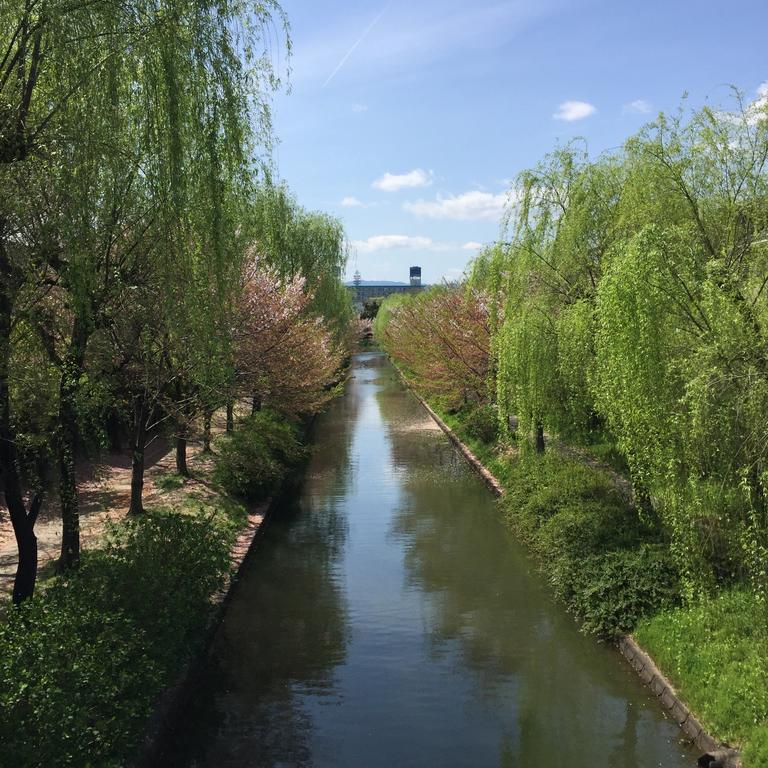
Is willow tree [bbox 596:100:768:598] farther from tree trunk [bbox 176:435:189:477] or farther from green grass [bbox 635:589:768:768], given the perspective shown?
tree trunk [bbox 176:435:189:477]

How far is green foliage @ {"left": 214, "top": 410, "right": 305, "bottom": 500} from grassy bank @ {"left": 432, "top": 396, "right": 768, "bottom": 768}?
18.2ft

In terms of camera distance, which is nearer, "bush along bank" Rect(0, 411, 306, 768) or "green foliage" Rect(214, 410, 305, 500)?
"bush along bank" Rect(0, 411, 306, 768)

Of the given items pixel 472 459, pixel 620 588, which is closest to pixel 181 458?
pixel 472 459

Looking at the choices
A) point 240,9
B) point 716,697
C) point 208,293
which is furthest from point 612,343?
point 240,9

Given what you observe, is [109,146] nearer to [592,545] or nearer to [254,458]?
[592,545]

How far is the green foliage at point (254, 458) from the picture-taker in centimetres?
1717

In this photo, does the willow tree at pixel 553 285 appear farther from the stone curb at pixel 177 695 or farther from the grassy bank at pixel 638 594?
the stone curb at pixel 177 695

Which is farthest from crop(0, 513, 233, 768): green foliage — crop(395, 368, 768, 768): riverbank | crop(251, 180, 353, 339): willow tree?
crop(251, 180, 353, 339): willow tree

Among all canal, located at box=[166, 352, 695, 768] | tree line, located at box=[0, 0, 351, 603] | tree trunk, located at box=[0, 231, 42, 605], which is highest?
tree line, located at box=[0, 0, 351, 603]

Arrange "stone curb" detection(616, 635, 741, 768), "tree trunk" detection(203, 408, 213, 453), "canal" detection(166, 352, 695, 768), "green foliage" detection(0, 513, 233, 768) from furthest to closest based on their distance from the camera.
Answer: "tree trunk" detection(203, 408, 213, 453) < "canal" detection(166, 352, 695, 768) < "stone curb" detection(616, 635, 741, 768) < "green foliage" detection(0, 513, 233, 768)

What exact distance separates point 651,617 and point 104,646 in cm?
692

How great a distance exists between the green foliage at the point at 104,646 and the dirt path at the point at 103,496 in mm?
1413

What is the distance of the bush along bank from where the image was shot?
5.56 m

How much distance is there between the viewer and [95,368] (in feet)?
36.5
